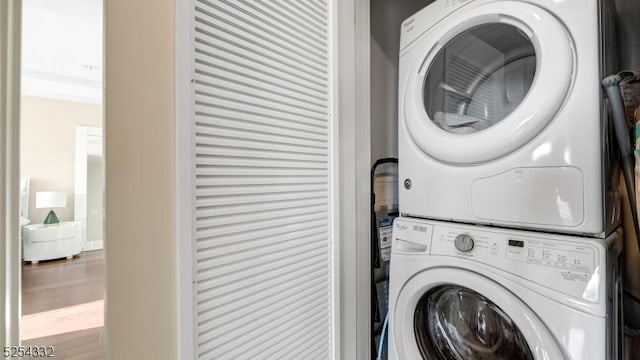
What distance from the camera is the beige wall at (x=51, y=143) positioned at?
163 inches

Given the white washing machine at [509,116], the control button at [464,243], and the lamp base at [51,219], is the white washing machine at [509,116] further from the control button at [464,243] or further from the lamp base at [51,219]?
the lamp base at [51,219]

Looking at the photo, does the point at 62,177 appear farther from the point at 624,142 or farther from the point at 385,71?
the point at 624,142

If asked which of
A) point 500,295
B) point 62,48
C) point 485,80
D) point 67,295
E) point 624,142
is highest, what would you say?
point 62,48

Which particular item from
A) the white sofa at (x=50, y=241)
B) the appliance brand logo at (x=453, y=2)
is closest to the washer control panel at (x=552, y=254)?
the appliance brand logo at (x=453, y=2)

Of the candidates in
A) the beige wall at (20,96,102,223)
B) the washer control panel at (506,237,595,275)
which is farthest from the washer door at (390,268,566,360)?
the beige wall at (20,96,102,223)

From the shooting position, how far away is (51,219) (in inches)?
165

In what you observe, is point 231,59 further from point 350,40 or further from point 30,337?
point 30,337

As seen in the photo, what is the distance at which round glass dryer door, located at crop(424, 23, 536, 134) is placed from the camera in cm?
90

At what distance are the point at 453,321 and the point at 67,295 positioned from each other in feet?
11.4

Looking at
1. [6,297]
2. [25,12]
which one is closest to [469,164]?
[6,297]

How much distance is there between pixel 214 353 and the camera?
726 mm

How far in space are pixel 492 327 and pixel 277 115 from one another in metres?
0.91

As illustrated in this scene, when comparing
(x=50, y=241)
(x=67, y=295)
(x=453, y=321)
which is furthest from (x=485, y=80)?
(x=50, y=241)

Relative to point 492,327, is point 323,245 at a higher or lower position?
higher
